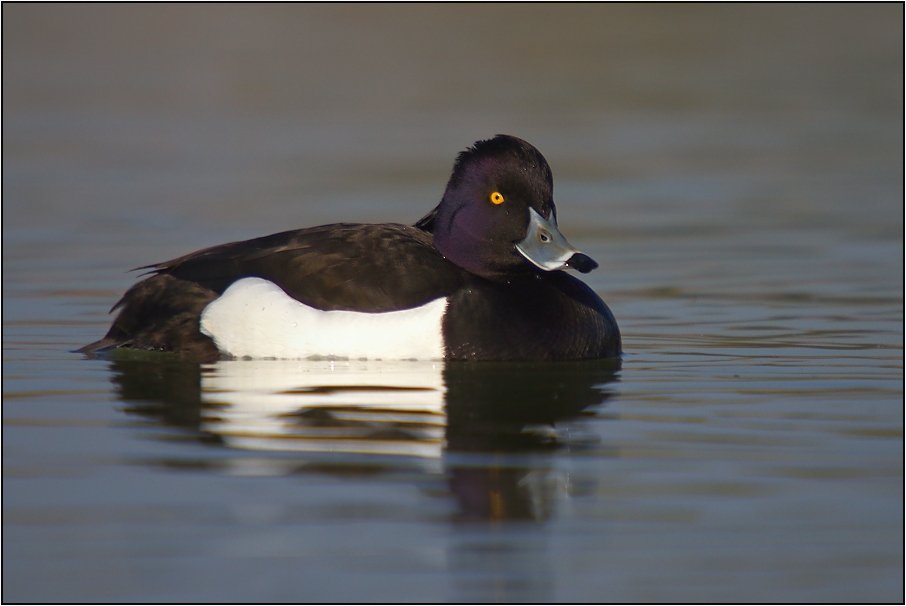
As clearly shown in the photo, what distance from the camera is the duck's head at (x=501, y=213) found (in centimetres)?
662

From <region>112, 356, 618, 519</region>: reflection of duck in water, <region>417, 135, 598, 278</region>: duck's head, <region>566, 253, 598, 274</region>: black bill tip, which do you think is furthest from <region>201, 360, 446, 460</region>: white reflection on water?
<region>566, 253, 598, 274</region>: black bill tip

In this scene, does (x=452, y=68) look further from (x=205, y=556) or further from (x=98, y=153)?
(x=205, y=556)

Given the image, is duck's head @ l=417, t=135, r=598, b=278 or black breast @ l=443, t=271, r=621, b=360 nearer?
black breast @ l=443, t=271, r=621, b=360

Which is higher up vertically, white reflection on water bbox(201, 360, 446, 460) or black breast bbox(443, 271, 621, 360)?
black breast bbox(443, 271, 621, 360)

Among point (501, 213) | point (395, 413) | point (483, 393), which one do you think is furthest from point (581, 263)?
point (395, 413)

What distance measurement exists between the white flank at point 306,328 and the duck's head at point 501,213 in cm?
50

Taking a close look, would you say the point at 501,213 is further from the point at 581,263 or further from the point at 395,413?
the point at 395,413

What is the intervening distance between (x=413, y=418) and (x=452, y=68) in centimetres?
1790

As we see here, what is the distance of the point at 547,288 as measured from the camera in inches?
263

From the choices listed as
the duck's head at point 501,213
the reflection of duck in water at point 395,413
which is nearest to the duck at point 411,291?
the duck's head at point 501,213

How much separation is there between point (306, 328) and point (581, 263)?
127 centimetres

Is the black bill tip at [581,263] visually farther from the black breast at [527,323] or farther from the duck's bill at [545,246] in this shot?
the black breast at [527,323]

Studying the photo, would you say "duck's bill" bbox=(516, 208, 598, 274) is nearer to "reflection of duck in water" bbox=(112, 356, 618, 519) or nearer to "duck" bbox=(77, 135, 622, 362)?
"duck" bbox=(77, 135, 622, 362)

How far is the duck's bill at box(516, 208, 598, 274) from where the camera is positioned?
6566mm
